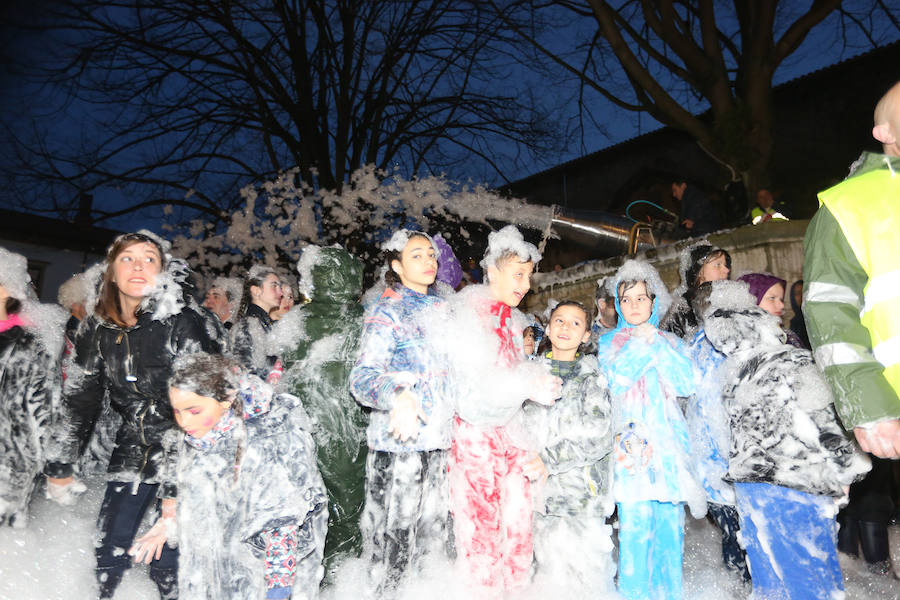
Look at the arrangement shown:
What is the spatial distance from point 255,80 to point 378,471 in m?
10.6

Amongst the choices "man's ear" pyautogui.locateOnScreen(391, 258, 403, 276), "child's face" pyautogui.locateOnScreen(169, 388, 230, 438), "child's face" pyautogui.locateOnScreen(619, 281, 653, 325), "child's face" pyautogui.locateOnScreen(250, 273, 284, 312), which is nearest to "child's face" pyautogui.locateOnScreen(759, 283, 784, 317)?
"child's face" pyautogui.locateOnScreen(619, 281, 653, 325)

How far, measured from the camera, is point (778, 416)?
102 inches

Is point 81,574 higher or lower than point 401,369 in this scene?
lower

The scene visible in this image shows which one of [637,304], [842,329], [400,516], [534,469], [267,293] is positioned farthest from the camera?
[267,293]

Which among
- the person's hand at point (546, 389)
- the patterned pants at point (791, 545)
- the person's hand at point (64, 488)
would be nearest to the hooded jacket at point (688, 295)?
the patterned pants at point (791, 545)

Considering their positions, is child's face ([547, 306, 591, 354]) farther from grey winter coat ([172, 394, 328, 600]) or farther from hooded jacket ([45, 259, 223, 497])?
hooded jacket ([45, 259, 223, 497])

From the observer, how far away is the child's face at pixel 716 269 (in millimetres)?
3586

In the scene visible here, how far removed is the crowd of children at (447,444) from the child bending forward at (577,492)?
1 cm

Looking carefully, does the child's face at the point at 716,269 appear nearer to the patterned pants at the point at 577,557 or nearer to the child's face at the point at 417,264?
the patterned pants at the point at 577,557

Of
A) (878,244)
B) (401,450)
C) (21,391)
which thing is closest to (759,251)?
(878,244)

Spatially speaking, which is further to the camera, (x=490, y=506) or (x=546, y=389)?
(x=490, y=506)

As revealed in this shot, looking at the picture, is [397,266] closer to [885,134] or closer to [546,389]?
[546,389]

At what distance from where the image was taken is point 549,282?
783 centimetres

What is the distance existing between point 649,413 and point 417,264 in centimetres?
138
